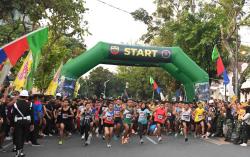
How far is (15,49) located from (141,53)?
44.9 ft

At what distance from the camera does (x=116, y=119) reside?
1750 cm

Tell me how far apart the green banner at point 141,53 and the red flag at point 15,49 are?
12339 millimetres

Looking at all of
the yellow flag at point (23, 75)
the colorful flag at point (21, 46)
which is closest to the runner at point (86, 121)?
the yellow flag at point (23, 75)

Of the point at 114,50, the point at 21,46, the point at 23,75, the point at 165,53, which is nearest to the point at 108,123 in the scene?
the point at 23,75

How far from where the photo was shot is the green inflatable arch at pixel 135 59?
2408 cm

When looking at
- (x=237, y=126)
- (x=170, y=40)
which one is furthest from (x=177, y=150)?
(x=170, y=40)

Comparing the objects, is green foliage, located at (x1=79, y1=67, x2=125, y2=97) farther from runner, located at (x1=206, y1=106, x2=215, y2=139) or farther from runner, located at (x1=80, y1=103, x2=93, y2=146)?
runner, located at (x1=80, y1=103, x2=93, y2=146)

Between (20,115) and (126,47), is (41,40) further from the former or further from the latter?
(126,47)

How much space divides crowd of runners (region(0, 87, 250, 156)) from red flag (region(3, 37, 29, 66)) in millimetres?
983

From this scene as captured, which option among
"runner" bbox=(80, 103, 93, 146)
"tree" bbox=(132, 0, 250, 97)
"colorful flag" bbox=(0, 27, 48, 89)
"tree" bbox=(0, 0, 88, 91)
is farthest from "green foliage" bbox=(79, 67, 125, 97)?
"colorful flag" bbox=(0, 27, 48, 89)

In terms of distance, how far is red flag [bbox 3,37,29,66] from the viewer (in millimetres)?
12205

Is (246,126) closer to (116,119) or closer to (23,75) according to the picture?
(116,119)

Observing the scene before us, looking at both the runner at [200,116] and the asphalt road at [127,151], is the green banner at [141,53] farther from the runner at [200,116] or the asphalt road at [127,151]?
the asphalt road at [127,151]

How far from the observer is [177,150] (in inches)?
587
